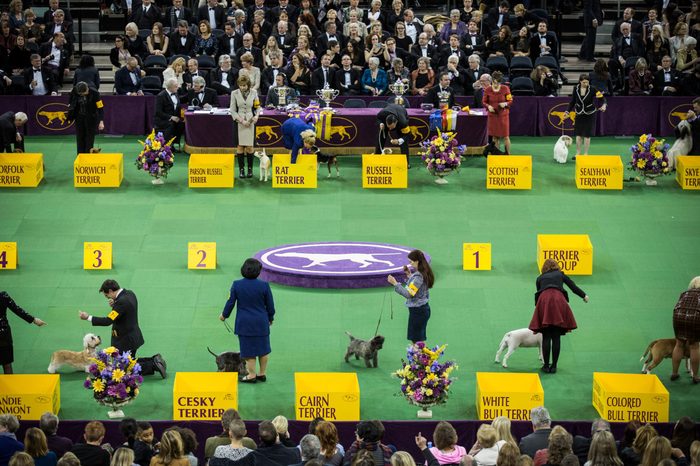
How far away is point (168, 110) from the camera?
926 inches

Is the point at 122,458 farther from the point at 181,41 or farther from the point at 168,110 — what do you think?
the point at 181,41

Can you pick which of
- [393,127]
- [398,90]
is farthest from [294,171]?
[398,90]

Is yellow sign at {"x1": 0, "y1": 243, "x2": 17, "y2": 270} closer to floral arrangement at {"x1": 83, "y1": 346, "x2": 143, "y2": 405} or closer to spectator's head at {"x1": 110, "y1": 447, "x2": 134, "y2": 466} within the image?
floral arrangement at {"x1": 83, "y1": 346, "x2": 143, "y2": 405}

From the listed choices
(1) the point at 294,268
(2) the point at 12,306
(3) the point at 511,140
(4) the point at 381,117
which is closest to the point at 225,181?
(4) the point at 381,117

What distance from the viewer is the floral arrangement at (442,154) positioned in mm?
22219

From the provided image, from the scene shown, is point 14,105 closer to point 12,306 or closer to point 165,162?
point 165,162

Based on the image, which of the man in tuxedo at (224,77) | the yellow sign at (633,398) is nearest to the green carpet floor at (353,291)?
the yellow sign at (633,398)

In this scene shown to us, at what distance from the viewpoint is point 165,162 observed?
22.1 m

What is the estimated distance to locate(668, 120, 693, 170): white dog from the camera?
22.4 metres

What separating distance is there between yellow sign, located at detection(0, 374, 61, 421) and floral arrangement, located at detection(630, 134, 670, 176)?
1191cm

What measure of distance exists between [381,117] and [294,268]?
5.65 meters

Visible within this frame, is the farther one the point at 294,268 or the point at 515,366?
the point at 294,268

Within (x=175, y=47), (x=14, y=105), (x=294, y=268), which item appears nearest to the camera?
(x=294, y=268)

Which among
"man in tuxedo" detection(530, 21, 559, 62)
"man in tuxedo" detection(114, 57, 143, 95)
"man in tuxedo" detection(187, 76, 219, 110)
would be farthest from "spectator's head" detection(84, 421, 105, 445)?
"man in tuxedo" detection(530, 21, 559, 62)
